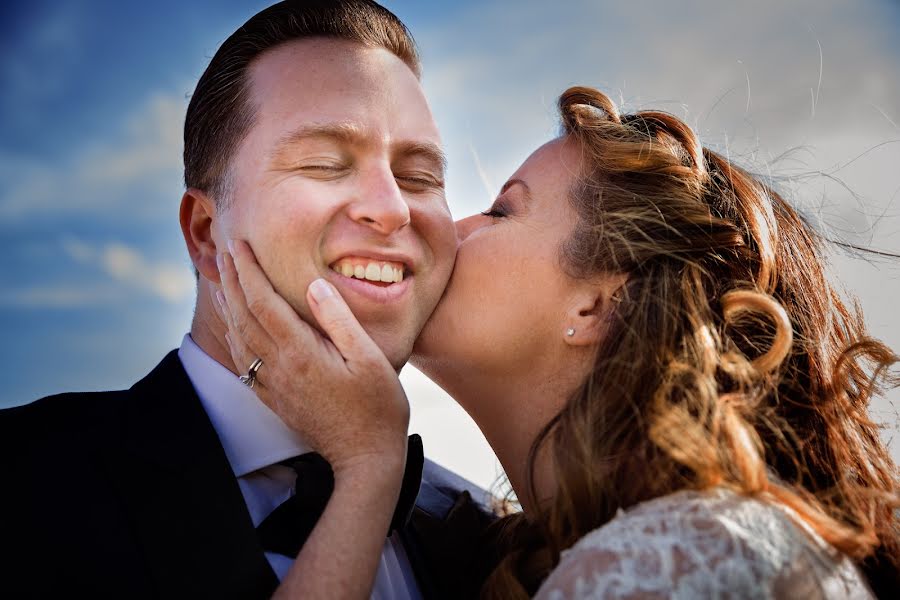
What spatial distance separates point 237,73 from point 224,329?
3.87 ft

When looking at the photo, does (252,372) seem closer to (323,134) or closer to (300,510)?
(300,510)

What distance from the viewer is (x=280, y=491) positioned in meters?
2.89

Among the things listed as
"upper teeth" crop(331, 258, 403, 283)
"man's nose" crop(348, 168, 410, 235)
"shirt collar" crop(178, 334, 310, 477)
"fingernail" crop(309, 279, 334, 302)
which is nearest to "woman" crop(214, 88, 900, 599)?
"fingernail" crop(309, 279, 334, 302)

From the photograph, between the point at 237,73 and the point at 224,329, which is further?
the point at 237,73

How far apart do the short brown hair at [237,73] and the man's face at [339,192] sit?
0.08 metres

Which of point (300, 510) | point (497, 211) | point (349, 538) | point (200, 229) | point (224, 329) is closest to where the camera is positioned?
point (349, 538)

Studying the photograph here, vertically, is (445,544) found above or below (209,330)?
below

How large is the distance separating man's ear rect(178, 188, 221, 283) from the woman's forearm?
119 cm

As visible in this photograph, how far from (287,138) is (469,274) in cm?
101

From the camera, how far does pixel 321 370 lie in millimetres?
2762

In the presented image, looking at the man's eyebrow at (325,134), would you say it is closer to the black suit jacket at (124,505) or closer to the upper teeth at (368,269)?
the upper teeth at (368,269)

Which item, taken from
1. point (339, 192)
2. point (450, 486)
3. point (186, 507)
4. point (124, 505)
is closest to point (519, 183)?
point (339, 192)

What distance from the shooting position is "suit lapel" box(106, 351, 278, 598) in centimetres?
240

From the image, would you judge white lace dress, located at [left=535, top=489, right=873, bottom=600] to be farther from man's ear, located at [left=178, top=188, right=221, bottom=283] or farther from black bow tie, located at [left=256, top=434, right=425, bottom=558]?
man's ear, located at [left=178, top=188, right=221, bottom=283]
